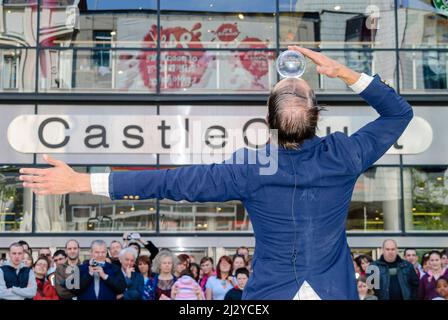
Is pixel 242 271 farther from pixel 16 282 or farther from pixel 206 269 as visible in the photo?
pixel 16 282

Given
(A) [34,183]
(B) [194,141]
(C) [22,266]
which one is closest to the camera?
(A) [34,183]

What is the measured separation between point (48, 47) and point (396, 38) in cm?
682

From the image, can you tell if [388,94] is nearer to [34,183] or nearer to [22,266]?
[34,183]

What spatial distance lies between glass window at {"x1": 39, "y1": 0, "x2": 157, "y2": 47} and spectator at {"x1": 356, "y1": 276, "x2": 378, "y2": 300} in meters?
7.49

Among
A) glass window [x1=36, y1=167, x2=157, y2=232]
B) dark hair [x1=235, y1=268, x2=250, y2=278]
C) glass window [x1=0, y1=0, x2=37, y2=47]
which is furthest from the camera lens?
glass window [x1=0, y1=0, x2=37, y2=47]

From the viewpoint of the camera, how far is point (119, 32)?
604 inches

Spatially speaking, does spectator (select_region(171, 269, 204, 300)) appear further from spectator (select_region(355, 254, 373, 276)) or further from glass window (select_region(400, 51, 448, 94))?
glass window (select_region(400, 51, 448, 94))

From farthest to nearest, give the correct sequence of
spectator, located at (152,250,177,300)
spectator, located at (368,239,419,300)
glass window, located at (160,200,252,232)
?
glass window, located at (160,200,252,232) < spectator, located at (368,239,419,300) < spectator, located at (152,250,177,300)

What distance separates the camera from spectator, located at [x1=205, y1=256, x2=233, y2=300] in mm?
9609

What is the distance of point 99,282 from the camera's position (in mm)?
8711

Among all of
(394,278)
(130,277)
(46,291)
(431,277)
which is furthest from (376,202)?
(46,291)

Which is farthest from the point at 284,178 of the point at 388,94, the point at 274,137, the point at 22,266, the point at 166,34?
the point at 166,34

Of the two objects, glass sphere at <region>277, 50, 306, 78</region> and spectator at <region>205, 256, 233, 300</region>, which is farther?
spectator at <region>205, 256, 233, 300</region>

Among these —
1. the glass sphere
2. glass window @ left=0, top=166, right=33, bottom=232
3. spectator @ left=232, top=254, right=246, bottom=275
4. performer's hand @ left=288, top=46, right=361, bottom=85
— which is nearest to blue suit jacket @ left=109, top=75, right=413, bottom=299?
performer's hand @ left=288, top=46, right=361, bottom=85
